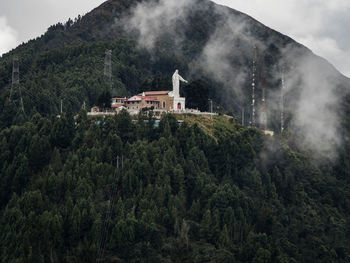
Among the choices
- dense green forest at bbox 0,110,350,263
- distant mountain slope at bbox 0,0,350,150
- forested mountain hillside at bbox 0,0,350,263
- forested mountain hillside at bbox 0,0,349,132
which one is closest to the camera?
dense green forest at bbox 0,110,350,263

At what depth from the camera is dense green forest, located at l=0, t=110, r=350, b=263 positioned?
A: 61.0 meters

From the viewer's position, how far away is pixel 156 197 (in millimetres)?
68000

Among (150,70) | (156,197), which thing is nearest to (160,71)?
(150,70)

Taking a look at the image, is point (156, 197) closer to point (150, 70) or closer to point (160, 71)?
point (150, 70)

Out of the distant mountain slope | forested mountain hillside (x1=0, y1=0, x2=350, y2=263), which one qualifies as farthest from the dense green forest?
the distant mountain slope

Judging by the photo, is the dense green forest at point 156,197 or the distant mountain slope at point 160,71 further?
the distant mountain slope at point 160,71

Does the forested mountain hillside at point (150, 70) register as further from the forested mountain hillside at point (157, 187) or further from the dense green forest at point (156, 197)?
the dense green forest at point (156, 197)

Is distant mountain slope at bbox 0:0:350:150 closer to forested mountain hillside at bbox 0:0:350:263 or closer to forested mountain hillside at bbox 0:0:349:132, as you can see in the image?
forested mountain hillside at bbox 0:0:349:132

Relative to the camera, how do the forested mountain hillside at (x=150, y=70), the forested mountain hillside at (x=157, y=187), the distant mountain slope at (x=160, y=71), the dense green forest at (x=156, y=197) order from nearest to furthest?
the dense green forest at (x=156, y=197) < the forested mountain hillside at (x=157, y=187) < the forested mountain hillside at (x=150, y=70) < the distant mountain slope at (x=160, y=71)

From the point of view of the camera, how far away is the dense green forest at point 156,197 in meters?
61.0

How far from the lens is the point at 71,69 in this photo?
131m

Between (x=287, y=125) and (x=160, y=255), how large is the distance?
292 ft

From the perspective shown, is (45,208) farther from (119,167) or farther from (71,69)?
(71,69)

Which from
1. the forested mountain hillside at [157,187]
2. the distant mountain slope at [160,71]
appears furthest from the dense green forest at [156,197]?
the distant mountain slope at [160,71]
